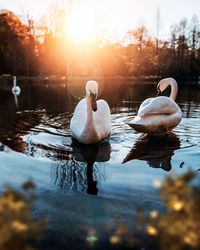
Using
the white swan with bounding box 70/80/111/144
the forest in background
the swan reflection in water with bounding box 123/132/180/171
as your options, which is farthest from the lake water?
the forest in background

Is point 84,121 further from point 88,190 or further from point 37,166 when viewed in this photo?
point 88,190

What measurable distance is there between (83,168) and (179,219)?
A: 4304mm

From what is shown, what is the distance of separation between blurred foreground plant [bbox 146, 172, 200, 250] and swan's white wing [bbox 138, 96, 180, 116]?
621 centimetres

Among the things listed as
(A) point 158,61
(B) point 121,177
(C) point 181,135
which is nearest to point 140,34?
(A) point 158,61

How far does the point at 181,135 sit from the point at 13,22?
40755mm

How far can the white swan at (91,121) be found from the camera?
22.1ft

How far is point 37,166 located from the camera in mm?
5590

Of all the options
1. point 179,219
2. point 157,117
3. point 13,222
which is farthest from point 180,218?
point 157,117

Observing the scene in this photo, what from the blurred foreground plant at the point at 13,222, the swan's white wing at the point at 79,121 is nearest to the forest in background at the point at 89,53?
the swan's white wing at the point at 79,121

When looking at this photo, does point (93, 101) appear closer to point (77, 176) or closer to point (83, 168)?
point (83, 168)

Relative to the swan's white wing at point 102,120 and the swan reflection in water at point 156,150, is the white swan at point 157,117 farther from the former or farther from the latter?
the swan's white wing at point 102,120

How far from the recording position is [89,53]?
47.9m

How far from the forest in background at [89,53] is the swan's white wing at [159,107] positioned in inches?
1374

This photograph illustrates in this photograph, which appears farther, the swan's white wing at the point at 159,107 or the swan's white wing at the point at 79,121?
the swan's white wing at the point at 159,107
